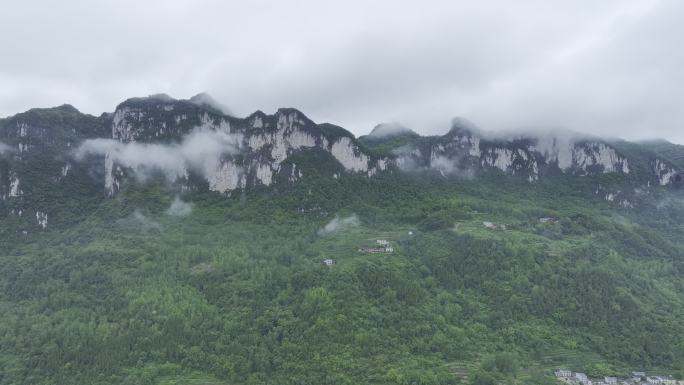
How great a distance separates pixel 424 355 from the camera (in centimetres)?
8181

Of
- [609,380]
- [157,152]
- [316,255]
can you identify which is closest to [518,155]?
[316,255]

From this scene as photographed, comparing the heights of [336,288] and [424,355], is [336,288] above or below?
above

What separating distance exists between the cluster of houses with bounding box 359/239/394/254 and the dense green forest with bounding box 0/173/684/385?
165 cm

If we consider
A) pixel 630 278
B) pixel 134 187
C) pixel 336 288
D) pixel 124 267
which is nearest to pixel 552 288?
pixel 630 278

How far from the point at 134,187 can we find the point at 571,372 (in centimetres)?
10240

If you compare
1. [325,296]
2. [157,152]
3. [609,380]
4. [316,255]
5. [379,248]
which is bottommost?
[609,380]

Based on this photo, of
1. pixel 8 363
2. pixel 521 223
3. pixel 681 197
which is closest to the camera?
pixel 8 363

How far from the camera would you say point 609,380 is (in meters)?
81.0

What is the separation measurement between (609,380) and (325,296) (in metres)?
43.0

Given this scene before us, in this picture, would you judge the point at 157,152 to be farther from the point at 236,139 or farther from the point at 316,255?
the point at 316,255

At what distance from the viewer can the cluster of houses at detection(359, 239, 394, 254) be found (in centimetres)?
10982

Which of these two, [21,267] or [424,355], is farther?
[21,267]

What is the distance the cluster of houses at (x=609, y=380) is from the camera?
80625mm

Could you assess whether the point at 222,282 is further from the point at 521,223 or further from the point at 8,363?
the point at 521,223
